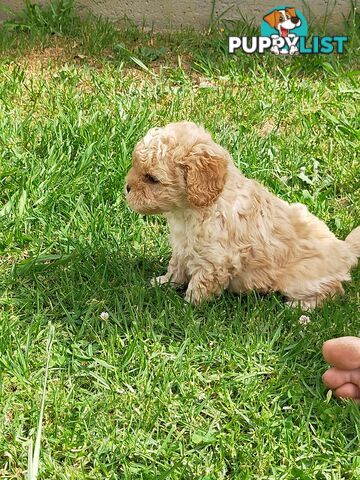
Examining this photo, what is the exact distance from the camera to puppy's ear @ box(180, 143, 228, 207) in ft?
13.2

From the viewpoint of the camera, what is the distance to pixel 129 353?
13.0 ft

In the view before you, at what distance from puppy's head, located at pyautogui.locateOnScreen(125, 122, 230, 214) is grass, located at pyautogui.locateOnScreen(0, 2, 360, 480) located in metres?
0.59

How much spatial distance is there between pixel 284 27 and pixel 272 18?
0.45 feet

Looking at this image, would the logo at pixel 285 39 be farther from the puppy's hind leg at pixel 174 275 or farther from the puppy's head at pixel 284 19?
the puppy's hind leg at pixel 174 275

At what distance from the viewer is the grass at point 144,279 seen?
3.60 meters

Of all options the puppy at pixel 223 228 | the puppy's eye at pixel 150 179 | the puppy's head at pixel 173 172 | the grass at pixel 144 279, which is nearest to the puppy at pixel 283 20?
the grass at pixel 144 279

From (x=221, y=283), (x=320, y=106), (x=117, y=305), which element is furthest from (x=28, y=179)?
(x=320, y=106)

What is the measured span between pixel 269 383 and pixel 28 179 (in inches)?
82.7

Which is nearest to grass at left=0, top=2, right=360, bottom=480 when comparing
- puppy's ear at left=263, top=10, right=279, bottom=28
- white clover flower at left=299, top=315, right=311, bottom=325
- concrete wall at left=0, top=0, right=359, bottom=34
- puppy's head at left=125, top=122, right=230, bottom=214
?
white clover flower at left=299, top=315, right=311, bottom=325

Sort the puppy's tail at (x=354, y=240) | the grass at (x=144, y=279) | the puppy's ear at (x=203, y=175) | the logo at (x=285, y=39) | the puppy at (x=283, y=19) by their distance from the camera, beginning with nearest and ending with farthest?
1. the grass at (x=144, y=279)
2. the puppy's ear at (x=203, y=175)
3. the puppy's tail at (x=354, y=240)
4. the logo at (x=285, y=39)
5. the puppy at (x=283, y=19)

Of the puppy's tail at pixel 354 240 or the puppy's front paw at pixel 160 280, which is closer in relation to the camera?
the puppy's front paw at pixel 160 280

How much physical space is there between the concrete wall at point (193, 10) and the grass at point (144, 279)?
0.46 feet

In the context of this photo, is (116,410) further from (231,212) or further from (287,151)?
(287,151)

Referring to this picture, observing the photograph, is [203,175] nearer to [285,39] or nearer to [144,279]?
[144,279]
